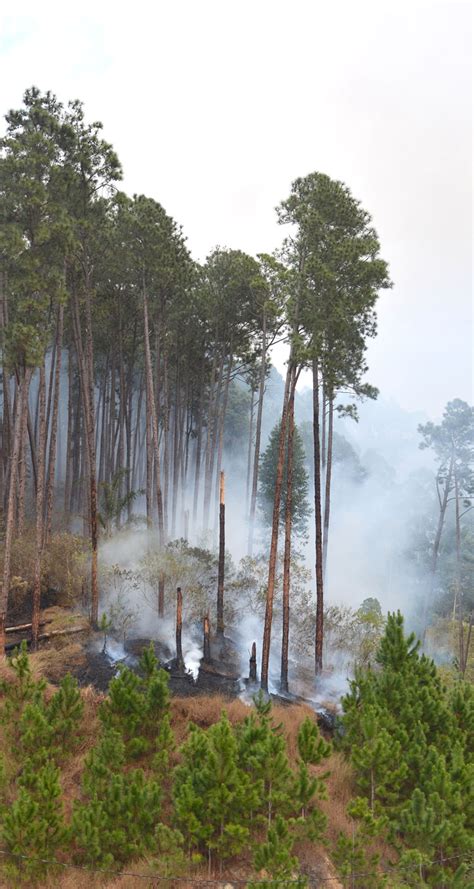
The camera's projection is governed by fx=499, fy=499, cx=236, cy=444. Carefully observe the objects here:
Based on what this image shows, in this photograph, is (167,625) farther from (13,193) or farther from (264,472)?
(264,472)

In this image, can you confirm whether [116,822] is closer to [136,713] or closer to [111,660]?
[136,713]

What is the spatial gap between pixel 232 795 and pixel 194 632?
12047 mm

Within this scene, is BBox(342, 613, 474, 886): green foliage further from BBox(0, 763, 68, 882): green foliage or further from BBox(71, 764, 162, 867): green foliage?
BBox(0, 763, 68, 882): green foliage

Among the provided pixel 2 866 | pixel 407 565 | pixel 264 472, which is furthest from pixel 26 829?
pixel 407 565

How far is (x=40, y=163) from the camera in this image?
14.4 meters

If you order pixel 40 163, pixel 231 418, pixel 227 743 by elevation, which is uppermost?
pixel 40 163

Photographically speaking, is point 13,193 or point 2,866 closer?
point 2,866

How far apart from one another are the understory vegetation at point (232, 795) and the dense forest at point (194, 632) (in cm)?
4

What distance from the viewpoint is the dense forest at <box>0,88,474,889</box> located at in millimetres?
7281

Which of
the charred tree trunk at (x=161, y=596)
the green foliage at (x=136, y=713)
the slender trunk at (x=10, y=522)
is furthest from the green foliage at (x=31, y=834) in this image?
the charred tree trunk at (x=161, y=596)

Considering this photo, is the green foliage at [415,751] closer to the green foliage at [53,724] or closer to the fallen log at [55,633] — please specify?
the green foliage at [53,724]

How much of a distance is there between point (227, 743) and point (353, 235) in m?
14.7

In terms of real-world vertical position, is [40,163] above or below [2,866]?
above

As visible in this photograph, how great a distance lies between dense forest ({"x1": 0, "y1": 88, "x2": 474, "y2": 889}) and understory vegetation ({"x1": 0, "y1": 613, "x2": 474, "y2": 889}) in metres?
0.04
